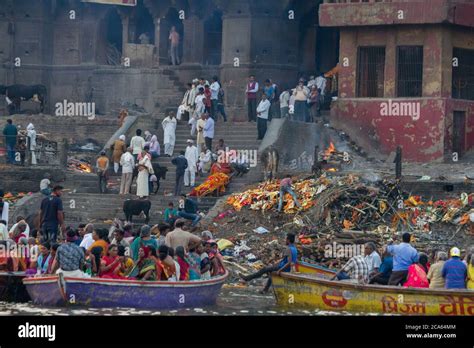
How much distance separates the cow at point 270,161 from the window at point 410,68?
5.01 meters

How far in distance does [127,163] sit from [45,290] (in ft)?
37.9

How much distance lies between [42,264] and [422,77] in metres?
16.5

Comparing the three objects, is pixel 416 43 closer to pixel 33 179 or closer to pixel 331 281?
pixel 33 179

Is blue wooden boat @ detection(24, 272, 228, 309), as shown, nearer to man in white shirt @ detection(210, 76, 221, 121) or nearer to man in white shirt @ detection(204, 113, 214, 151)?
man in white shirt @ detection(204, 113, 214, 151)

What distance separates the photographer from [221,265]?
99.5 ft

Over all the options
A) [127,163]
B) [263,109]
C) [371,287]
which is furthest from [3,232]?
[263,109]

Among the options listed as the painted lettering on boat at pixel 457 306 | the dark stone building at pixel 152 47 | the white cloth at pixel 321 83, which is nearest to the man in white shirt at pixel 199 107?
the white cloth at pixel 321 83

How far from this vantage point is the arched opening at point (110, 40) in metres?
51.5

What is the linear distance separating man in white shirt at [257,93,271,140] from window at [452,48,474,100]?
5.22 m

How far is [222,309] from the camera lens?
29.6 metres

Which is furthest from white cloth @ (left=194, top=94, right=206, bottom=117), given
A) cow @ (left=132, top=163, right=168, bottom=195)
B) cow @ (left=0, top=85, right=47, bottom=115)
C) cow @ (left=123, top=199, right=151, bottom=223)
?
cow @ (left=0, top=85, right=47, bottom=115)

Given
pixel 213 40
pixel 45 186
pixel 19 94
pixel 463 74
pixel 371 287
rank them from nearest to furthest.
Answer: pixel 371 287
pixel 45 186
pixel 463 74
pixel 19 94
pixel 213 40

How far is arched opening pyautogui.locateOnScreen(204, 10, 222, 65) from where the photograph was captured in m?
50.1

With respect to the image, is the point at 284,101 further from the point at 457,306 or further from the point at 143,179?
the point at 457,306
